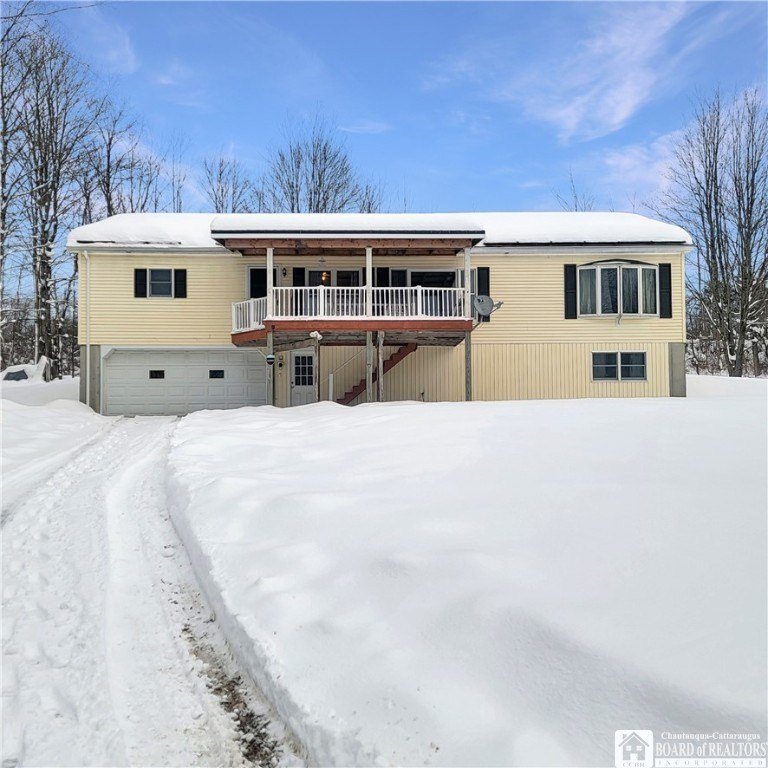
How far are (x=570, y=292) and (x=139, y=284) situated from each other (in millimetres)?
13690

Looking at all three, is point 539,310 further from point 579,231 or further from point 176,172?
point 176,172

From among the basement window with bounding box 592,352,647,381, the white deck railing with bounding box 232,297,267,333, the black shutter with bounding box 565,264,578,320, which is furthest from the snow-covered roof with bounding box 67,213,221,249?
the basement window with bounding box 592,352,647,381

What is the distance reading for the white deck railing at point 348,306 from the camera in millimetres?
13188

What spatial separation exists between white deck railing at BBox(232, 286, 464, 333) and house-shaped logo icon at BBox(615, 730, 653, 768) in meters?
11.7

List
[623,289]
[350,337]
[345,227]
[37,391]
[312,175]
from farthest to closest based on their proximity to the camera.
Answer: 1. [312,175]
2. [37,391]
3. [623,289]
4. [350,337]
5. [345,227]

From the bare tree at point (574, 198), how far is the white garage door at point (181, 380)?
23.8 m

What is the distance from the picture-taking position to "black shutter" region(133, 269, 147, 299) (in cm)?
1526

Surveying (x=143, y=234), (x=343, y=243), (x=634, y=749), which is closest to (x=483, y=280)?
(x=343, y=243)

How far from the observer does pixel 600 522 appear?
3.28m

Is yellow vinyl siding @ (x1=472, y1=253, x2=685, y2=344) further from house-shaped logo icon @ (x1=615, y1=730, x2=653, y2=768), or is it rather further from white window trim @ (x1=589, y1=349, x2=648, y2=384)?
house-shaped logo icon @ (x1=615, y1=730, x2=653, y2=768)

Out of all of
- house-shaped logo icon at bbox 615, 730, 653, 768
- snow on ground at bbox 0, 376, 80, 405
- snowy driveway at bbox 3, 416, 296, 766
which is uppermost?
snow on ground at bbox 0, 376, 80, 405

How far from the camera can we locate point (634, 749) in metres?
1.75

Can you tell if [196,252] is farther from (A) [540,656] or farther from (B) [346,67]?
(A) [540,656]

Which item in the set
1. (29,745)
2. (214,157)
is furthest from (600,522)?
(214,157)
